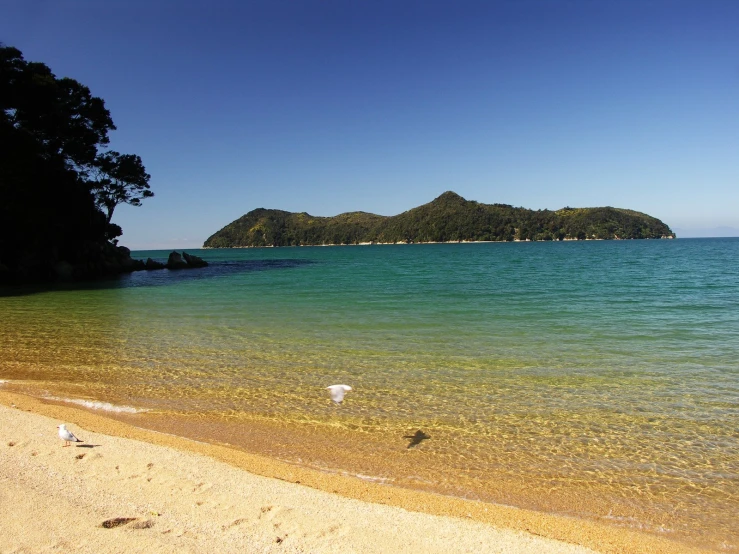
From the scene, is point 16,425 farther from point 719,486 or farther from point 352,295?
point 352,295

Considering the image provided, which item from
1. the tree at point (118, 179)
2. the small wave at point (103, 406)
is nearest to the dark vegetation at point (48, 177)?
the tree at point (118, 179)

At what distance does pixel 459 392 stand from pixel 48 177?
3755 cm

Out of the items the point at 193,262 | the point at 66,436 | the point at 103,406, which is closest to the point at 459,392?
the point at 66,436

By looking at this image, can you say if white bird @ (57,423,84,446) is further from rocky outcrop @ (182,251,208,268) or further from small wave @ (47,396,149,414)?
rocky outcrop @ (182,251,208,268)

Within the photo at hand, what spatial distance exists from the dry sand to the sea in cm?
43

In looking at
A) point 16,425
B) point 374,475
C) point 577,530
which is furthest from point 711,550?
point 16,425

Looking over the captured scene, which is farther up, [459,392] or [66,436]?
[66,436]

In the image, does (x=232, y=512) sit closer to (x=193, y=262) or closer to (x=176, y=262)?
(x=176, y=262)

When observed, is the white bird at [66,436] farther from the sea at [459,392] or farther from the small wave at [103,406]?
the small wave at [103,406]

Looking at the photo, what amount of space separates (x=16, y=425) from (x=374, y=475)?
506cm

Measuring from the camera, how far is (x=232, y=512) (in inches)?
166

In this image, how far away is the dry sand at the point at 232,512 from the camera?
12.4ft

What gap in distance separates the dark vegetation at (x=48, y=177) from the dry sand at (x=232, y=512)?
3292 centimetres

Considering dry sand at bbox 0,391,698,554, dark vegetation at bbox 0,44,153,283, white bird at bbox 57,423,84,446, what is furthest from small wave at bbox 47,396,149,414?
dark vegetation at bbox 0,44,153,283
